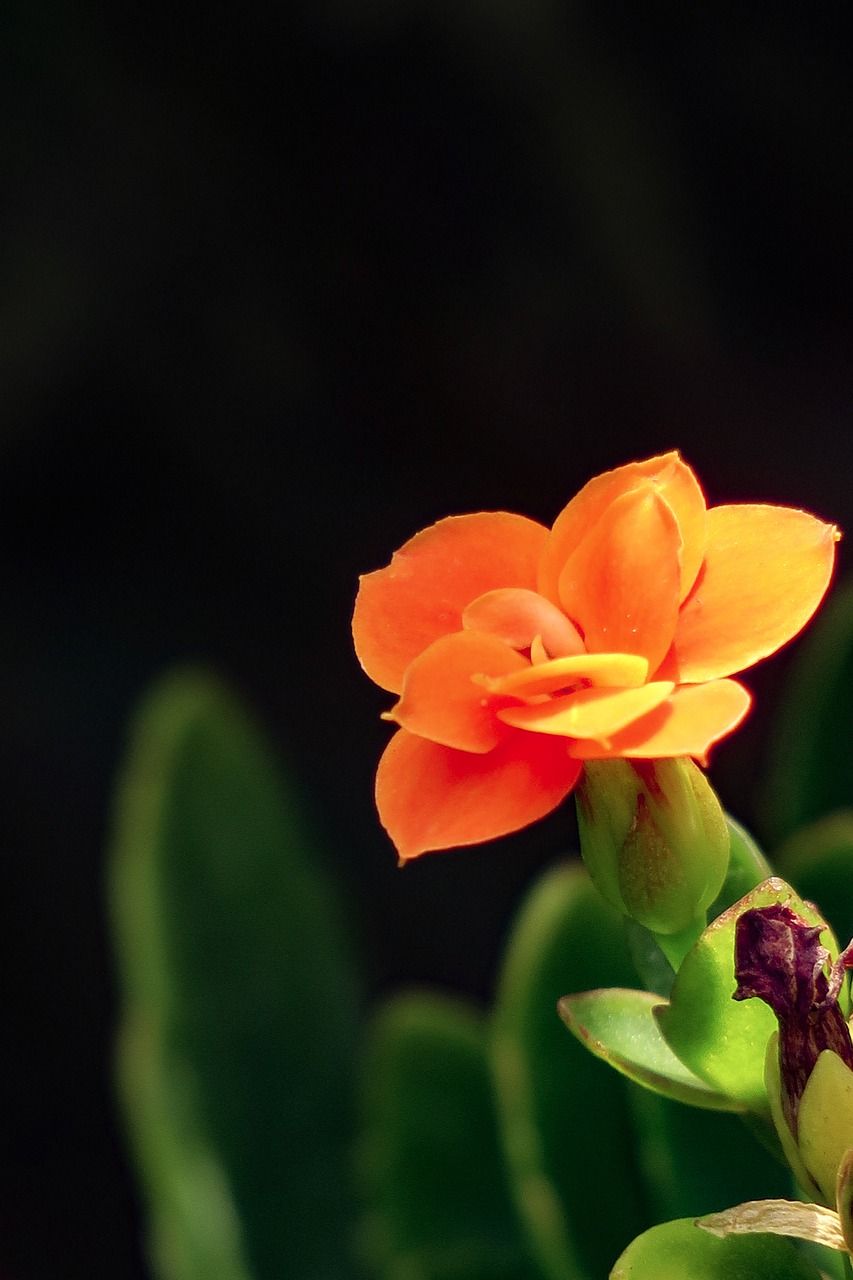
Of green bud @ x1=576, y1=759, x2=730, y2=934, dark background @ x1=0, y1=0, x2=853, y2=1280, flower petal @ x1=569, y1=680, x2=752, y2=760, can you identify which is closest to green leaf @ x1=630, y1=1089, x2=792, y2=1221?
green bud @ x1=576, y1=759, x2=730, y2=934

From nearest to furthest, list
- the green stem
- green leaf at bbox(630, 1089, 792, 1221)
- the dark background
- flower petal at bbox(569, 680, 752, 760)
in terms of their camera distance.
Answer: flower petal at bbox(569, 680, 752, 760) < the green stem < green leaf at bbox(630, 1089, 792, 1221) < the dark background

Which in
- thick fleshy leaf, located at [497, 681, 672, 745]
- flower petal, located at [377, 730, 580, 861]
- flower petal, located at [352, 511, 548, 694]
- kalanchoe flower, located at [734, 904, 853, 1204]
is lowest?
kalanchoe flower, located at [734, 904, 853, 1204]

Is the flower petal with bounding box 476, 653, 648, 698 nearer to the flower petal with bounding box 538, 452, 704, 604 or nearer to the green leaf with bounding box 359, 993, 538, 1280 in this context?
the flower petal with bounding box 538, 452, 704, 604

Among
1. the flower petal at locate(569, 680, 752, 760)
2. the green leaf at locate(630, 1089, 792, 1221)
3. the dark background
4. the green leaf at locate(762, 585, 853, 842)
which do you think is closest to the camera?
the flower petal at locate(569, 680, 752, 760)

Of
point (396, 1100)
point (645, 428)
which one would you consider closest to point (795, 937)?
point (396, 1100)

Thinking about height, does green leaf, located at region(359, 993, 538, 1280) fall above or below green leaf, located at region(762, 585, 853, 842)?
below

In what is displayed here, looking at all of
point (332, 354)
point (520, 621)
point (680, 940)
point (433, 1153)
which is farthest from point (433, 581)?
point (332, 354)

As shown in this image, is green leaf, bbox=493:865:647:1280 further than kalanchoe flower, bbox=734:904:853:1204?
Yes

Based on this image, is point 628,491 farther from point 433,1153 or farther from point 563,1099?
point 433,1153
